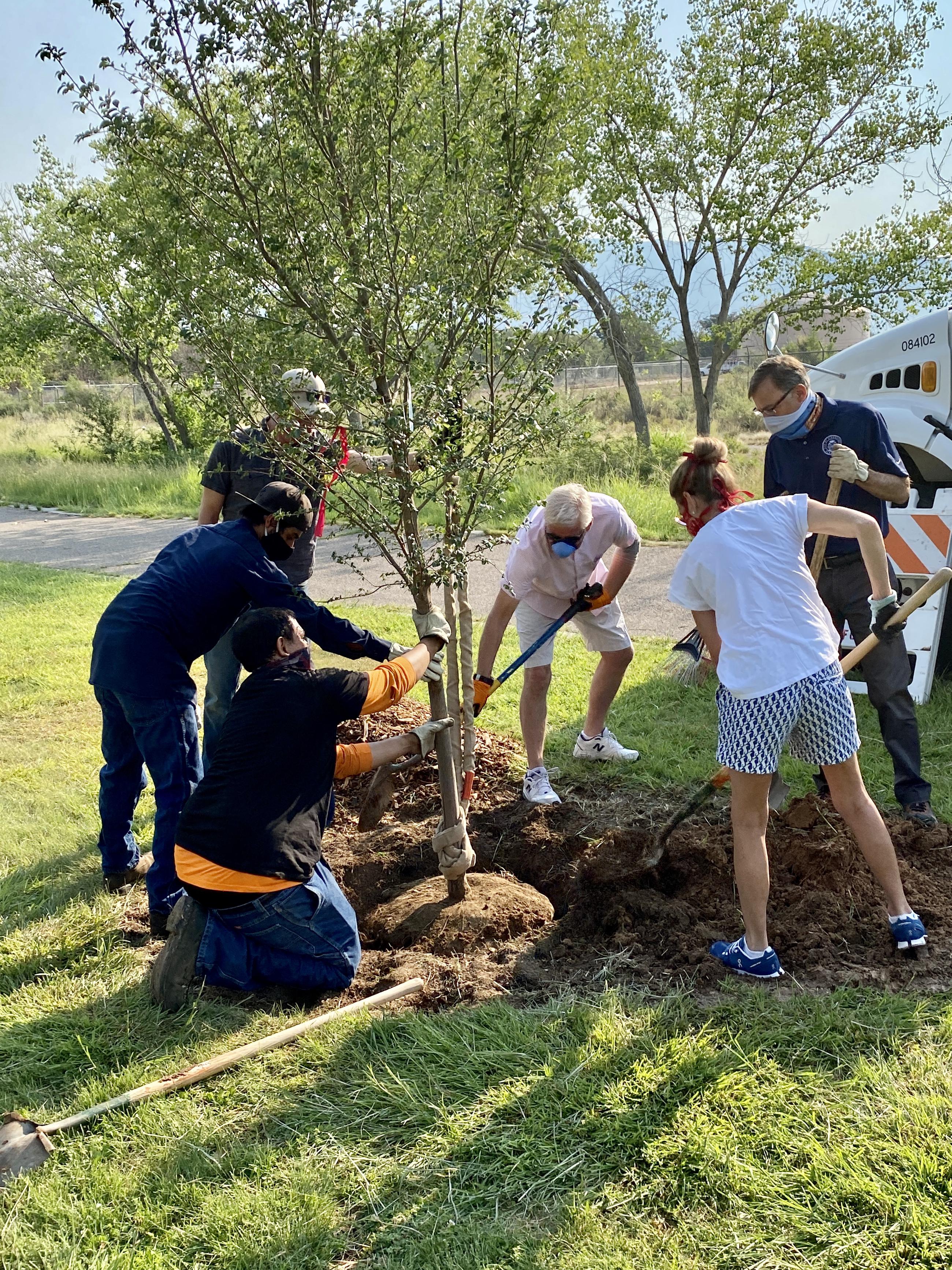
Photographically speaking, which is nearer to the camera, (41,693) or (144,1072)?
(144,1072)

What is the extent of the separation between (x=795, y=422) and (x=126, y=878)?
3644mm

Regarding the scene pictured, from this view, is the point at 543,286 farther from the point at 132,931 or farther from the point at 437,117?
the point at 132,931

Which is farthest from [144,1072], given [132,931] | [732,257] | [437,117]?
[732,257]

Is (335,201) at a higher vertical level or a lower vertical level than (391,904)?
higher

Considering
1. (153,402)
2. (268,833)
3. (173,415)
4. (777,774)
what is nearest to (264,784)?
(268,833)

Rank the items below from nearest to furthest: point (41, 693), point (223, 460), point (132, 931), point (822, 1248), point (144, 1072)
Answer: point (822, 1248) < point (144, 1072) < point (132, 931) < point (223, 460) < point (41, 693)

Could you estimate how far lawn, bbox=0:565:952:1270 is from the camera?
2.32 meters

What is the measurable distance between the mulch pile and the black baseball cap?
1.61 meters

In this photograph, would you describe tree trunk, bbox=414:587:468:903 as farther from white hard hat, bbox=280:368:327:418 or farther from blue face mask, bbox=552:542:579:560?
blue face mask, bbox=552:542:579:560

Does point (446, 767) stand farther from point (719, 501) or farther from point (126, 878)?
point (126, 878)

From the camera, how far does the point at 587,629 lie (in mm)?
5105

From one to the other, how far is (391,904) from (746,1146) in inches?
74.4

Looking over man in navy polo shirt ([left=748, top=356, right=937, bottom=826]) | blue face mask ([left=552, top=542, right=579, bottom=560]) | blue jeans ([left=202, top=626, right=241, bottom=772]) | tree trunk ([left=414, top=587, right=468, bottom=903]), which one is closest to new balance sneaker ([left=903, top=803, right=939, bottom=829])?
man in navy polo shirt ([left=748, top=356, right=937, bottom=826])

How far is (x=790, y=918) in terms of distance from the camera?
11.9 ft
